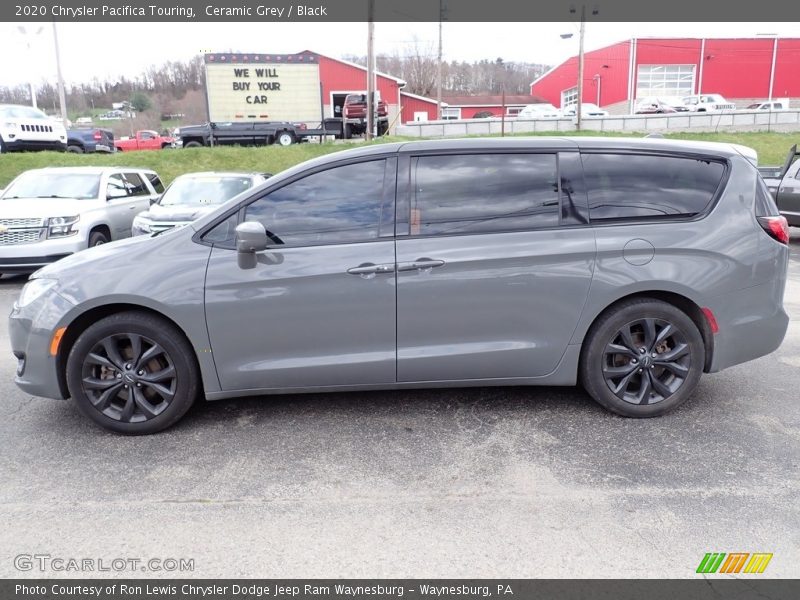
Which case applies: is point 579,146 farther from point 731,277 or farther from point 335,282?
point 335,282

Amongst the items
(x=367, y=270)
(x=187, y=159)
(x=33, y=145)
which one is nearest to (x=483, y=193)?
(x=367, y=270)

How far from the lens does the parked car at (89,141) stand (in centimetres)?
2605

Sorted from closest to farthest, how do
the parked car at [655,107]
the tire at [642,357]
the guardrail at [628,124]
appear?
the tire at [642,357]
the guardrail at [628,124]
the parked car at [655,107]

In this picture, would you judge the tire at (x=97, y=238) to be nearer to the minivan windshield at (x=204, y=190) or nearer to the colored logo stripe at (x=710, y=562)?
the minivan windshield at (x=204, y=190)

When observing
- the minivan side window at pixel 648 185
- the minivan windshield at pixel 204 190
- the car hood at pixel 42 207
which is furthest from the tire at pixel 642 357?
the car hood at pixel 42 207

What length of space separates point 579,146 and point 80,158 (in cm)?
2132

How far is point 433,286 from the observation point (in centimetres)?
384

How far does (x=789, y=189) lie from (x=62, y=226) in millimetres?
12589

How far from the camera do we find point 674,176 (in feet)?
13.5

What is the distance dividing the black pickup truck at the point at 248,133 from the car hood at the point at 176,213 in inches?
607

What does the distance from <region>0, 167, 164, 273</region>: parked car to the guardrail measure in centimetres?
2045

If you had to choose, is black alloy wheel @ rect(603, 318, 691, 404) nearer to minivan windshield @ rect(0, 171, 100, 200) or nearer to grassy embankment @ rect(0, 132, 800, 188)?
minivan windshield @ rect(0, 171, 100, 200)

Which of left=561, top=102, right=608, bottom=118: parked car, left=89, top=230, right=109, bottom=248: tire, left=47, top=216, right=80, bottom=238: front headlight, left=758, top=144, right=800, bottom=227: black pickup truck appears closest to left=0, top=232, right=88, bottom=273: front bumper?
left=47, top=216, right=80, bottom=238: front headlight

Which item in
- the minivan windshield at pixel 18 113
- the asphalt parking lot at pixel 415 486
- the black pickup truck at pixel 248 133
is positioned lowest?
the asphalt parking lot at pixel 415 486
